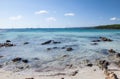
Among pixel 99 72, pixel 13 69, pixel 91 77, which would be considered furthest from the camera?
pixel 13 69

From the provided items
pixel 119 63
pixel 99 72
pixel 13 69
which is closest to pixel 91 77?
pixel 99 72

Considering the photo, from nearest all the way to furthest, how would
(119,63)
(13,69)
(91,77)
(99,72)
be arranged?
(91,77), (99,72), (13,69), (119,63)

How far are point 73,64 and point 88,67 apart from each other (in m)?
2.09

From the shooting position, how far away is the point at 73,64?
71.4 ft

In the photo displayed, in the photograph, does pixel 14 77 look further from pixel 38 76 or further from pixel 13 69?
pixel 13 69

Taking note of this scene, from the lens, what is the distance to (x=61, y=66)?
826 inches

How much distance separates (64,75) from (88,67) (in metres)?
3.92

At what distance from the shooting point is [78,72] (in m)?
18.1

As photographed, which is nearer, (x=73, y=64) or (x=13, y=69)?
(x=13, y=69)

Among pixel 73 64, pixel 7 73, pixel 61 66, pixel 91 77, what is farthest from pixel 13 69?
pixel 91 77

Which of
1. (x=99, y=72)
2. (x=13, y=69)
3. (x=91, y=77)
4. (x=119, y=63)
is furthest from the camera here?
(x=119, y=63)

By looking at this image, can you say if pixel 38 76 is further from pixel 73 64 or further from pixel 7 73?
pixel 73 64

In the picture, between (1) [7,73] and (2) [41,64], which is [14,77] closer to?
(1) [7,73]

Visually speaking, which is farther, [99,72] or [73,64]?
[73,64]
